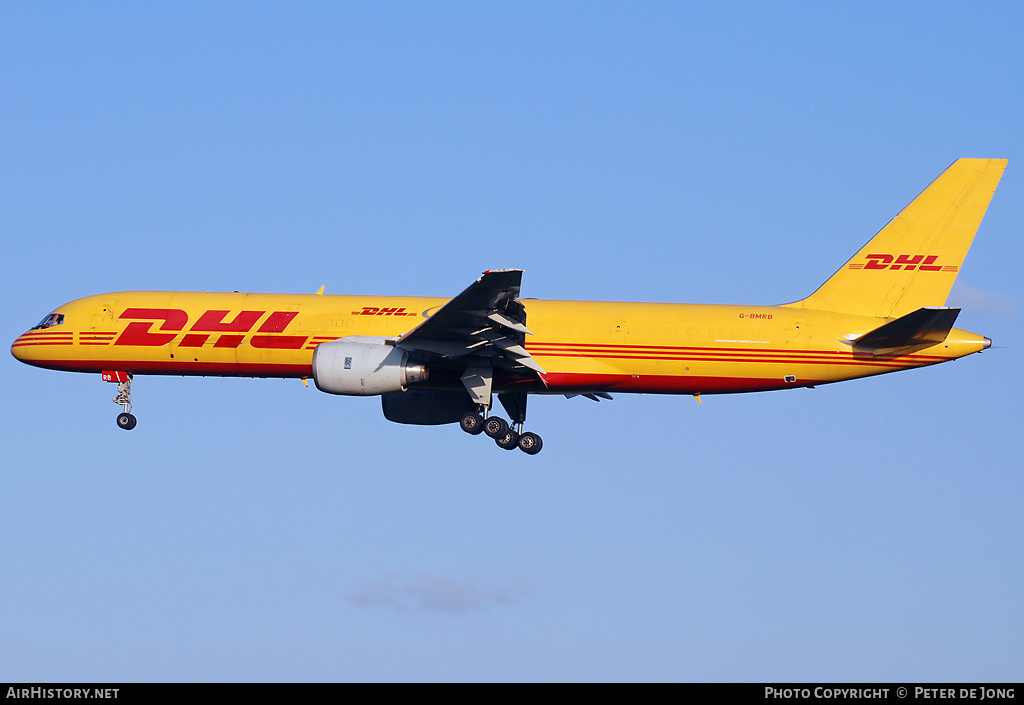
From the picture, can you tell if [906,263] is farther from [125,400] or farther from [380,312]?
[125,400]

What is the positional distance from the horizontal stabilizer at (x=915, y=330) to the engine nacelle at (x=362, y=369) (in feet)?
49.8

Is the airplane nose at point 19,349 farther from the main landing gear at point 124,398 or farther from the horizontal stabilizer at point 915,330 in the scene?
the horizontal stabilizer at point 915,330

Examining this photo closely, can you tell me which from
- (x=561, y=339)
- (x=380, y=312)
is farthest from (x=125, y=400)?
(x=561, y=339)

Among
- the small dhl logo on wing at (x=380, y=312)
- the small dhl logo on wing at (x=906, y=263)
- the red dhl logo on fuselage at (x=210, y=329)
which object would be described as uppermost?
the small dhl logo on wing at (x=906, y=263)

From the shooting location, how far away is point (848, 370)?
4825 cm

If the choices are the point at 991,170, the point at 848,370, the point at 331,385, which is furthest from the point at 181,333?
the point at 991,170

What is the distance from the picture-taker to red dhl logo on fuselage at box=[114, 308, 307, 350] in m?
50.4

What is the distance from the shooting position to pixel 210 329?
50.8m

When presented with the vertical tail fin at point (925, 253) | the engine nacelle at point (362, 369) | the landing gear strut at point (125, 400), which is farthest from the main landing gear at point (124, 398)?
the vertical tail fin at point (925, 253)

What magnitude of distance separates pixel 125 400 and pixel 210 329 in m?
4.94

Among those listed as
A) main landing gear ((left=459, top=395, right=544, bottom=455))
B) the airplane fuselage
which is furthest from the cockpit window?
main landing gear ((left=459, top=395, right=544, bottom=455))

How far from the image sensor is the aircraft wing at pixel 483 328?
44750 millimetres
